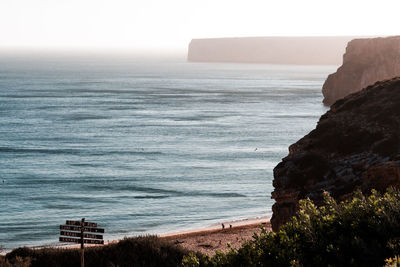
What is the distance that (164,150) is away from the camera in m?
88.0

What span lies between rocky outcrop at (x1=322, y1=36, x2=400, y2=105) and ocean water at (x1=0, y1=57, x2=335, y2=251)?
622 centimetres

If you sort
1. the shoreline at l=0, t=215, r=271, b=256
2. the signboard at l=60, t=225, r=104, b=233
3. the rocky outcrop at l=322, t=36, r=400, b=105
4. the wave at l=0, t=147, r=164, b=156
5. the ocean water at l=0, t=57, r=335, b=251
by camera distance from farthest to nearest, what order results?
the rocky outcrop at l=322, t=36, r=400, b=105 → the wave at l=0, t=147, r=164, b=156 → the ocean water at l=0, t=57, r=335, b=251 → the shoreline at l=0, t=215, r=271, b=256 → the signboard at l=60, t=225, r=104, b=233

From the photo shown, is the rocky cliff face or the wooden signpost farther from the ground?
the rocky cliff face

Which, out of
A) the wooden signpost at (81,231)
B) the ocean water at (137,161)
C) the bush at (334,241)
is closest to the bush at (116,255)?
the wooden signpost at (81,231)

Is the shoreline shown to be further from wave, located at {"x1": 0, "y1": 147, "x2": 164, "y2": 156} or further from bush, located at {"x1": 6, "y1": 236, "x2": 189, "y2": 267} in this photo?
wave, located at {"x1": 0, "y1": 147, "x2": 164, "y2": 156}

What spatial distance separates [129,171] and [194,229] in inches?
853

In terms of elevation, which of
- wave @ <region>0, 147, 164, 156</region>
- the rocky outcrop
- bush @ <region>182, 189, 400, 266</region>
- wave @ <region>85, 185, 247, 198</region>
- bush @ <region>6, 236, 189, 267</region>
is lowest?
bush @ <region>182, 189, 400, 266</region>

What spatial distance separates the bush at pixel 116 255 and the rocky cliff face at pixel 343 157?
9.01 meters

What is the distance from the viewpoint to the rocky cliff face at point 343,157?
110ft

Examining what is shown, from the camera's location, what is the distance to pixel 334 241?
1809 centimetres

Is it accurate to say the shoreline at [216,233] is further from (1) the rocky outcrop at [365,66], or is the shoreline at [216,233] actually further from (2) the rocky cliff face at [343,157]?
(1) the rocky outcrop at [365,66]

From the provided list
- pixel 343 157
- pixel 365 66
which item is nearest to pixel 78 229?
pixel 343 157

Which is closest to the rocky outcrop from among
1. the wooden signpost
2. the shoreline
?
the shoreline

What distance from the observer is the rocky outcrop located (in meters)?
130
